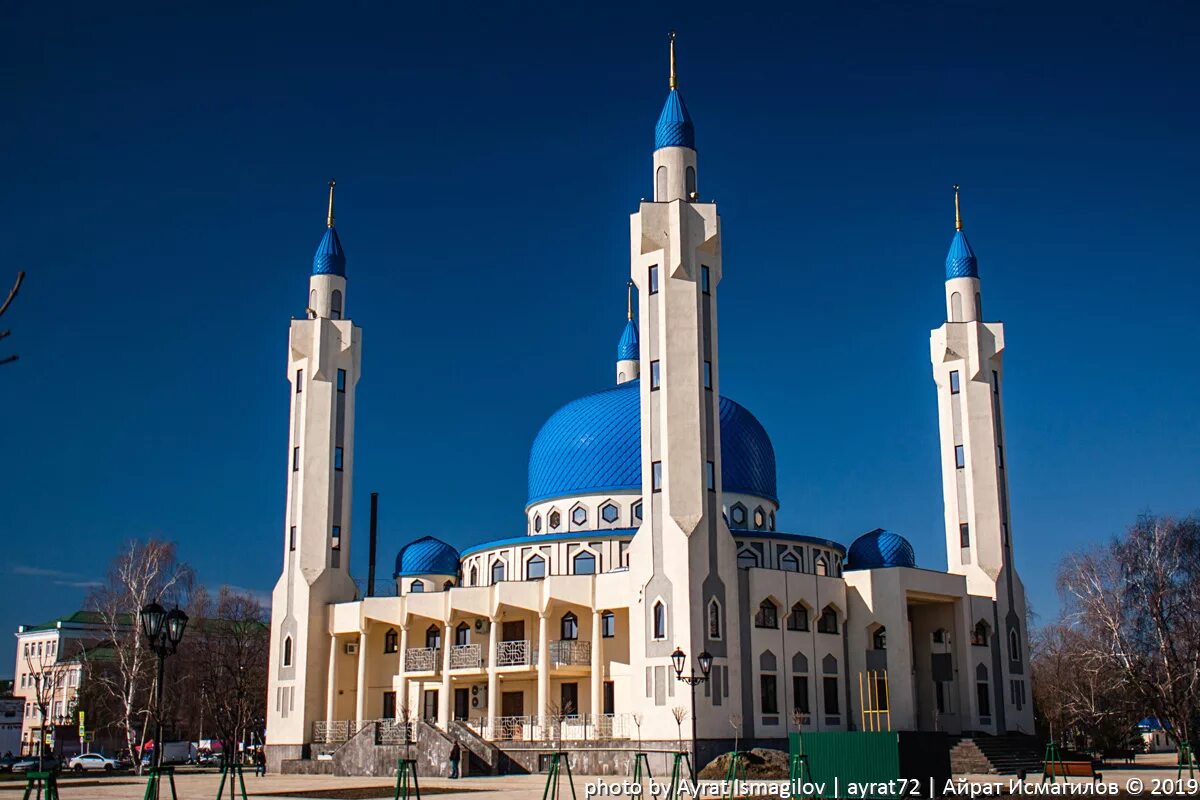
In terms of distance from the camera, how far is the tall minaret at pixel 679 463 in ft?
115

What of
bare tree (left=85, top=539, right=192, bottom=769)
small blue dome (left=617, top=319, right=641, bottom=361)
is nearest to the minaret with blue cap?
small blue dome (left=617, top=319, right=641, bottom=361)

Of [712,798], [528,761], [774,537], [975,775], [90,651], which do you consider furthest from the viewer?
[90,651]

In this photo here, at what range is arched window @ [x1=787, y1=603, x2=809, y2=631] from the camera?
38594 millimetres

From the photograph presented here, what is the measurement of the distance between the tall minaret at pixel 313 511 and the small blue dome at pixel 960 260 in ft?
73.1

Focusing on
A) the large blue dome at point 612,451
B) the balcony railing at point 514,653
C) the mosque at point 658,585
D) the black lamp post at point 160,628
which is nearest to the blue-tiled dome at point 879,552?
the mosque at point 658,585

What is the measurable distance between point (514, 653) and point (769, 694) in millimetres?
8132

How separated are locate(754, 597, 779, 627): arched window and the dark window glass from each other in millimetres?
1530

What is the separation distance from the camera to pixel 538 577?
143ft

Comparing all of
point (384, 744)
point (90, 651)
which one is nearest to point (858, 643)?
point (384, 744)

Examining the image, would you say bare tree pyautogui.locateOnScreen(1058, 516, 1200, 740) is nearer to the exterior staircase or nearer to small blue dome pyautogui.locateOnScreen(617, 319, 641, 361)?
the exterior staircase

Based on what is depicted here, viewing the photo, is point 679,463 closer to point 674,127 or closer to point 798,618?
point 798,618

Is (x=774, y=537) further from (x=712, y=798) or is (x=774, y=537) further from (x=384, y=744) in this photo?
(x=712, y=798)

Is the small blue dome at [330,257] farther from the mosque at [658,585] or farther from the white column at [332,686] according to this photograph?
the white column at [332,686]

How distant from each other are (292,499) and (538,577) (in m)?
9.54
